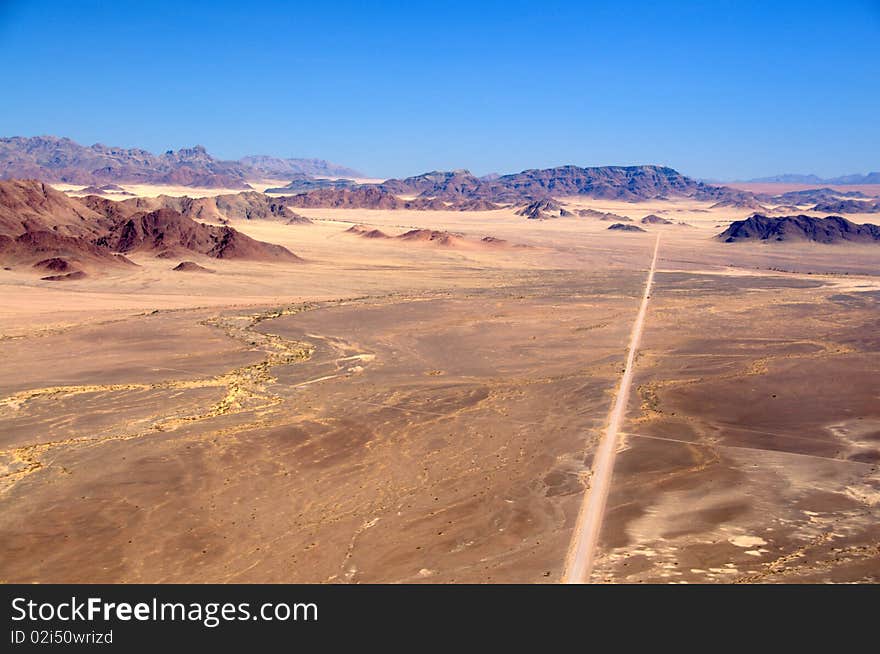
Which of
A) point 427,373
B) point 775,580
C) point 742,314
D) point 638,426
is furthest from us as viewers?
point 742,314

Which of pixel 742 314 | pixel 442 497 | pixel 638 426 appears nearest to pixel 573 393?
pixel 638 426

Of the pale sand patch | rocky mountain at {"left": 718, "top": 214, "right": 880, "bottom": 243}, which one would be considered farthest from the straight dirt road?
rocky mountain at {"left": 718, "top": 214, "right": 880, "bottom": 243}

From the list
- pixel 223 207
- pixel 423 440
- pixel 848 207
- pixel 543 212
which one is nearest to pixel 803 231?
pixel 543 212

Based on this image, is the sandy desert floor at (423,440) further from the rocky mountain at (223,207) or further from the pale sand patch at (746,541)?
the rocky mountain at (223,207)

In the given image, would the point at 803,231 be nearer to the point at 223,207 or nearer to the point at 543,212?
the point at 543,212

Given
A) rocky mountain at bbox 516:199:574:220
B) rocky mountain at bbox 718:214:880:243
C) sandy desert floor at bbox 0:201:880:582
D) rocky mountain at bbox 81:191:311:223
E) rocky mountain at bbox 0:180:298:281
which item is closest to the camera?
sandy desert floor at bbox 0:201:880:582

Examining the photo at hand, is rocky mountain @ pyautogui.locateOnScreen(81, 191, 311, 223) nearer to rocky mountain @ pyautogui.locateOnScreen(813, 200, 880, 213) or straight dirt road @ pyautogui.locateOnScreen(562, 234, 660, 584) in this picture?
straight dirt road @ pyautogui.locateOnScreen(562, 234, 660, 584)

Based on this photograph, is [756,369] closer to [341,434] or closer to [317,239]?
[341,434]
